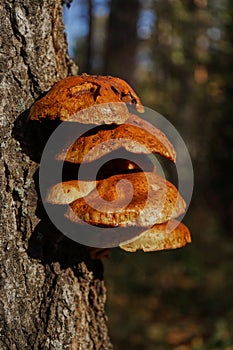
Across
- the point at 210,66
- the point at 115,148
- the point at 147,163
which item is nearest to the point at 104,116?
the point at 115,148

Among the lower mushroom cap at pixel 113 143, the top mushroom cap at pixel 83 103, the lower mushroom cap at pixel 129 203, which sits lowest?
the lower mushroom cap at pixel 129 203

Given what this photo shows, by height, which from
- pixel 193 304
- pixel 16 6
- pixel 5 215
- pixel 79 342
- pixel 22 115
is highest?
pixel 16 6

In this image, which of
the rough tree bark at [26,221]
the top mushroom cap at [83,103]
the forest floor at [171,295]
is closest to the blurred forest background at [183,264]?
the forest floor at [171,295]

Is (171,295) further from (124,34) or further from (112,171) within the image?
(112,171)

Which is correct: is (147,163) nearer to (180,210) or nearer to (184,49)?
(180,210)

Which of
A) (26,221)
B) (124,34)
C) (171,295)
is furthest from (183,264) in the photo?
(26,221)

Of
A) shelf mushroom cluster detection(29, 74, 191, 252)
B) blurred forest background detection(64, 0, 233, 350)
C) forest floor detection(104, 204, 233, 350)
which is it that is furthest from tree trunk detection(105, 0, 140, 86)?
shelf mushroom cluster detection(29, 74, 191, 252)

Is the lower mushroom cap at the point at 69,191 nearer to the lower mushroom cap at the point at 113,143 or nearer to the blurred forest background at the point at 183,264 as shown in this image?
Answer: the lower mushroom cap at the point at 113,143
